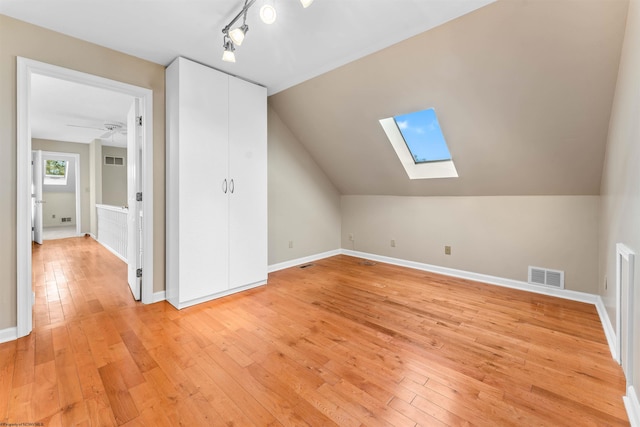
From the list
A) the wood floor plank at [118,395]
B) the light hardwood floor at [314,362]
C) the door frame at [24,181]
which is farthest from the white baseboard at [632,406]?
the door frame at [24,181]

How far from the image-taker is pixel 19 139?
2.09m

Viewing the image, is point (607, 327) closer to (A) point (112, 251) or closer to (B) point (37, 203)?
(A) point (112, 251)

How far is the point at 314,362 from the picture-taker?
182 centimetres

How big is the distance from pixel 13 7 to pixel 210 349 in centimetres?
279

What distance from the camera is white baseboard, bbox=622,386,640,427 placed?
127 cm

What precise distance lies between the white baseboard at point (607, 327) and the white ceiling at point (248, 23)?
2.53 metres

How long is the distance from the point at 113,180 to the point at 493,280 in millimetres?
8909

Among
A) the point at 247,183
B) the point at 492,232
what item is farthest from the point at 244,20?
the point at 492,232

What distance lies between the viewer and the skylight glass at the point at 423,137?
11.1 ft

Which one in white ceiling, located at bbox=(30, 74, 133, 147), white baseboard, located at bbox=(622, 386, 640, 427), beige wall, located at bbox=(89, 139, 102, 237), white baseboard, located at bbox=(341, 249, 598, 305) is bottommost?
white baseboard, located at bbox=(622, 386, 640, 427)

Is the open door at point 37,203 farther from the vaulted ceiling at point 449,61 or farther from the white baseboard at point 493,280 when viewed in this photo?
the white baseboard at point 493,280

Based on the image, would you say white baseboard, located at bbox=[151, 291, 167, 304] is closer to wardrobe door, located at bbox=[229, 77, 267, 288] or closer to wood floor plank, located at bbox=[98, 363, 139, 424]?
wardrobe door, located at bbox=[229, 77, 267, 288]

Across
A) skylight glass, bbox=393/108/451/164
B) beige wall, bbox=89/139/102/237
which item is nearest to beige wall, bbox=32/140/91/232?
beige wall, bbox=89/139/102/237

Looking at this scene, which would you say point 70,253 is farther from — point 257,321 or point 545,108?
point 545,108
